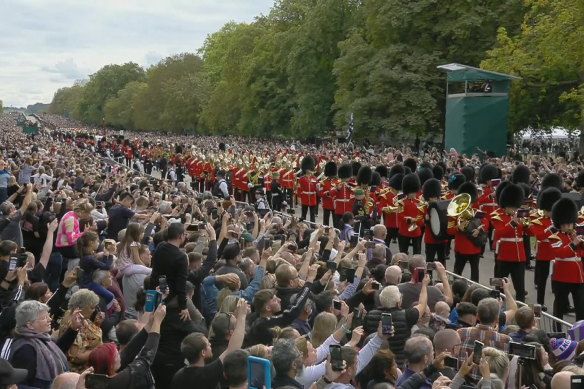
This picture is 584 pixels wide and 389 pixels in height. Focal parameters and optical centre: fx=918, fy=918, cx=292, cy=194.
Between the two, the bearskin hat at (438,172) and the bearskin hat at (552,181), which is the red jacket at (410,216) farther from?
the bearskin hat at (438,172)

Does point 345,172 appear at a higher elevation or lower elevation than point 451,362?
higher

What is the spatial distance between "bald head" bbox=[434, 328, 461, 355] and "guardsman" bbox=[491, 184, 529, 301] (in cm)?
630

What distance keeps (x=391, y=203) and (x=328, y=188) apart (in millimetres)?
3419

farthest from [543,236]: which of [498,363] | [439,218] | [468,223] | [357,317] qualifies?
[498,363]

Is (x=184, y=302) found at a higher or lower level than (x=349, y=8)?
lower

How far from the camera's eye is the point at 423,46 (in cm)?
3681

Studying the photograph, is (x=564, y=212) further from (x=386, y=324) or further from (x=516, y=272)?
(x=386, y=324)

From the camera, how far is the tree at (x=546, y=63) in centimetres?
2878

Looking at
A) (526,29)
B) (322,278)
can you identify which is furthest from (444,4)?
(322,278)

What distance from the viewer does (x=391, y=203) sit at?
15.7m

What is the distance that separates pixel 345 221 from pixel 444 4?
25.1 m

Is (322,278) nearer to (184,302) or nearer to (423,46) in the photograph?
(184,302)

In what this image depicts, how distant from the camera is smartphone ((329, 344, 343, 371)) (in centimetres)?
476

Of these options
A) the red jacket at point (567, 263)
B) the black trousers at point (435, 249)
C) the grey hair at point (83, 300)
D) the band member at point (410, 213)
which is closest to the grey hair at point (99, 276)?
the grey hair at point (83, 300)
